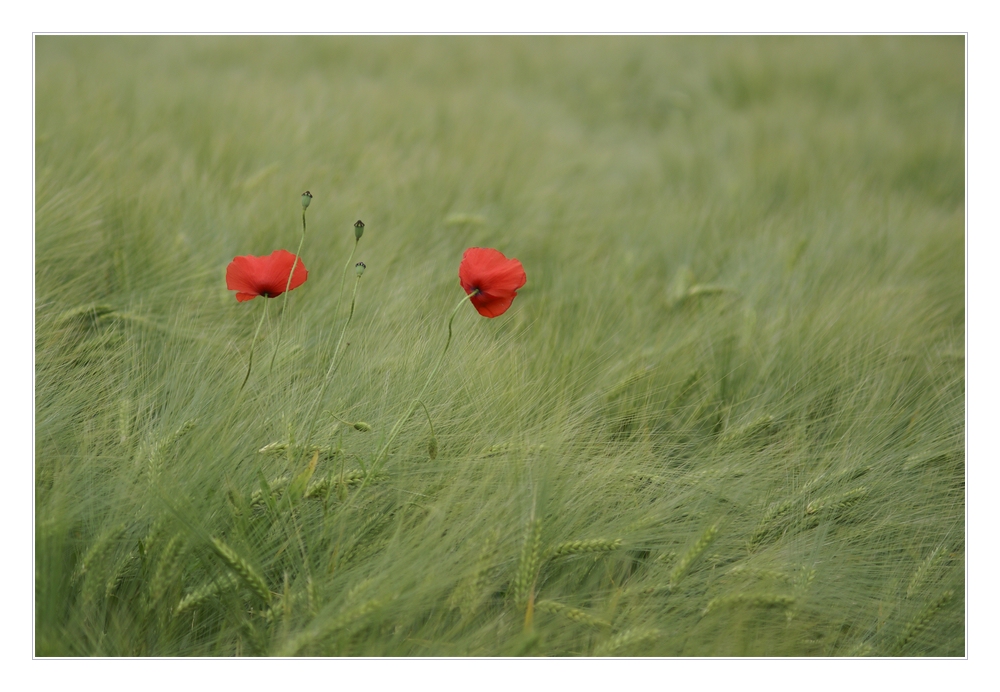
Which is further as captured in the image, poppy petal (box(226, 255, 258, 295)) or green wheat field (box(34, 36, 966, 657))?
poppy petal (box(226, 255, 258, 295))

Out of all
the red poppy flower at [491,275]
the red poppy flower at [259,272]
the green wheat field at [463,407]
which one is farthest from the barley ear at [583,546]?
the red poppy flower at [259,272]

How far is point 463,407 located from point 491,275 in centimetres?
24

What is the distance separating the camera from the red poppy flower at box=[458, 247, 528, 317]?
1038 millimetres

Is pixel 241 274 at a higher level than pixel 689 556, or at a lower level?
higher

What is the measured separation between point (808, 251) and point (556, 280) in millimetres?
824

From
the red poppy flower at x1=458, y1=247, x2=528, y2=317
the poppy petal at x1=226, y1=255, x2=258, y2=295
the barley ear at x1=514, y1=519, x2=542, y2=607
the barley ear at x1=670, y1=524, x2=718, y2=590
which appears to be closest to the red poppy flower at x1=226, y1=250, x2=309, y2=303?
the poppy petal at x1=226, y1=255, x2=258, y2=295

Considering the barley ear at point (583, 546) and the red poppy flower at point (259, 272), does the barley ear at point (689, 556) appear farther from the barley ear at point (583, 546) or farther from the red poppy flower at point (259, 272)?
the red poppy flower at point (259, 272)

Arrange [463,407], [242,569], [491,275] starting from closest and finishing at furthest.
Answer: [242,569] → [491,275] → [463,407]

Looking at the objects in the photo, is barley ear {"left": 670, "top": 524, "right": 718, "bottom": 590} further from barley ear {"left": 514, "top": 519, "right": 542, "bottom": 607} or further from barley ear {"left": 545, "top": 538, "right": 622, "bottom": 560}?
barley ear {"left": 514, "top": 519, "right": 542, "bottom": 607}

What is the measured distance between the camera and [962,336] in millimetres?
1688

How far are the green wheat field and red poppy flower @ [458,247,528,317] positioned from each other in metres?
0.16

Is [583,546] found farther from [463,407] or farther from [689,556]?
[463,407]

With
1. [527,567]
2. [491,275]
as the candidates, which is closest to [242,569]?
[527,567]

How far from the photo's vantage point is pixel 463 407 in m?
1.16
